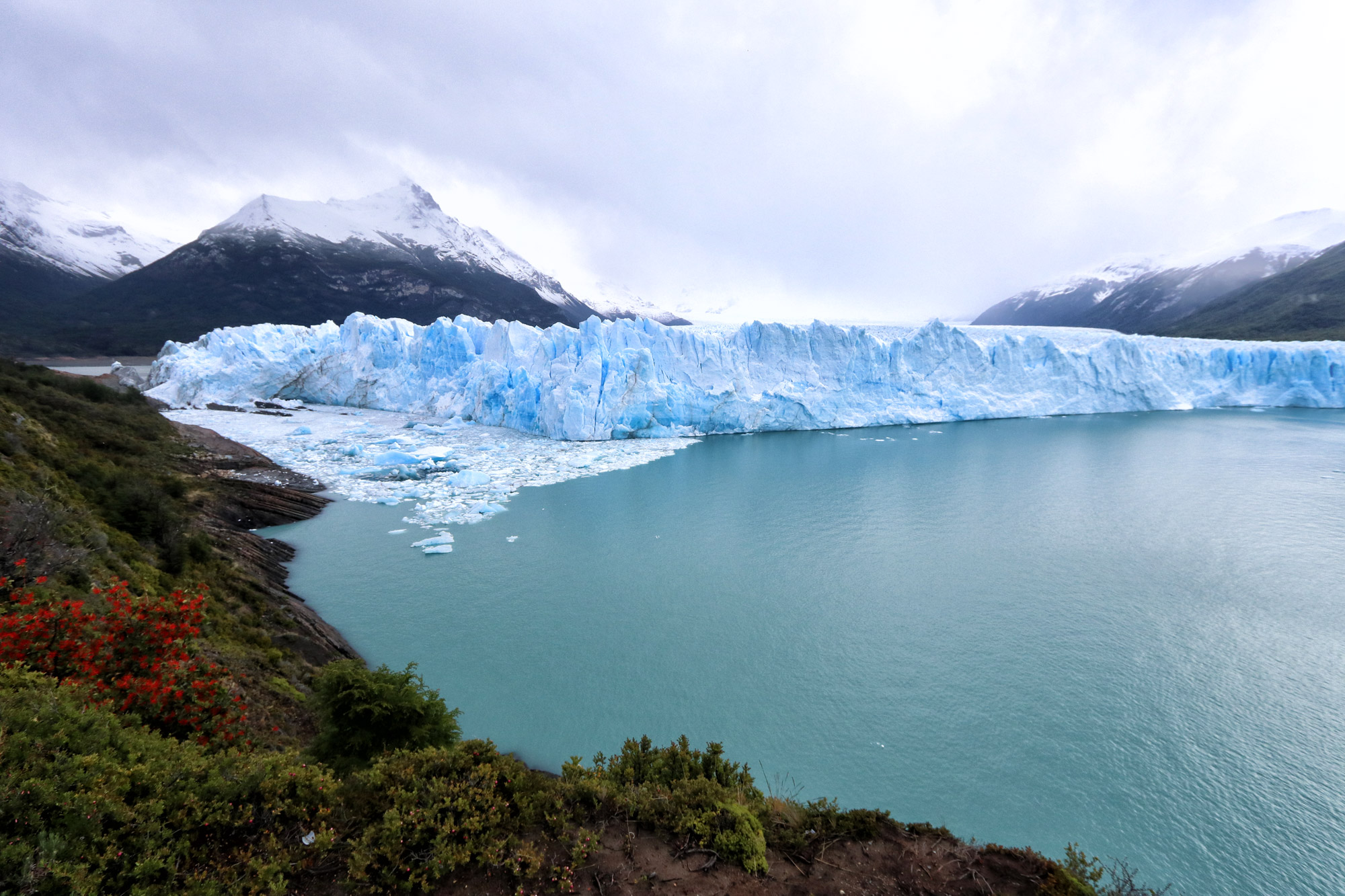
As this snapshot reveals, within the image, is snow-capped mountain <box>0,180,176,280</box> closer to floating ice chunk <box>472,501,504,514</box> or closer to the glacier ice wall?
Answer: the glacier ice wall

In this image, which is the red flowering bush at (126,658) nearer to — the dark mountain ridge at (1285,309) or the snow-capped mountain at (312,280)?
the dark mountain ridge at (1285,309)

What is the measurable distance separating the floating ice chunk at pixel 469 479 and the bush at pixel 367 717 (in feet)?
35.4

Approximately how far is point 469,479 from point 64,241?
103 metres

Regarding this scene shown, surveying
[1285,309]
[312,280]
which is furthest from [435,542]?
[312,280]

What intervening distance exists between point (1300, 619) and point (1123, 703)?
3910 mm

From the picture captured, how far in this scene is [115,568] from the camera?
5.31 metres

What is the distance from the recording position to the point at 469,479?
48.2 feet

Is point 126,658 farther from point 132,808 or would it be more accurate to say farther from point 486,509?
point 486,509

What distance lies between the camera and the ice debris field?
42.6ft

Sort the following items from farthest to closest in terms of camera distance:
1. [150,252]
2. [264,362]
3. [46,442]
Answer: [150,252] → [264,362] → [46,442]

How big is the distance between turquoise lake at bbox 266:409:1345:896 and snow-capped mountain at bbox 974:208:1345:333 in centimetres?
6089

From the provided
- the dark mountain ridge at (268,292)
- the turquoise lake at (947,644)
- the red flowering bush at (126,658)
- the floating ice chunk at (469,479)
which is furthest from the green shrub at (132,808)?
the dark mountain ridge at (268,292)

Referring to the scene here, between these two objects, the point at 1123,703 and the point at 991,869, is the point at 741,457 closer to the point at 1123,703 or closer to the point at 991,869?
the point at 1123,703

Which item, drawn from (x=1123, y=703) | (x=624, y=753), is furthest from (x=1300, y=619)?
(x=624, y=753)
